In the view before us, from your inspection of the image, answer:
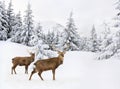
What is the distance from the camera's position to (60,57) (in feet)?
43.9

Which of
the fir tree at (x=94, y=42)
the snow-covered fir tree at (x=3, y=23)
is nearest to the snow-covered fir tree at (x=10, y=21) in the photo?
the snow-covered fir tree at (x=3, y=23)

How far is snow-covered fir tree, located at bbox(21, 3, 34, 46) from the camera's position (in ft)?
145

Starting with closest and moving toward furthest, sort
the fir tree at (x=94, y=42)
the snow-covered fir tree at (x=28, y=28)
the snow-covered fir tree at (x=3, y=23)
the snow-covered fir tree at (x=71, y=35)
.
A: the snow-covered fir tree at (x=28, y=28) < the snow-covered fir tree at (x=3, y=23) < the snow-covered fir tree at (x=71, y=35) < the fir tree at (x=94, y=42)

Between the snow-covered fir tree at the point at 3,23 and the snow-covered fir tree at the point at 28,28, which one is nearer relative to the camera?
the snow-covered fir tree at the point at 28,28

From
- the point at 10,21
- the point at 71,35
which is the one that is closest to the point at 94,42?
the point at 71,35

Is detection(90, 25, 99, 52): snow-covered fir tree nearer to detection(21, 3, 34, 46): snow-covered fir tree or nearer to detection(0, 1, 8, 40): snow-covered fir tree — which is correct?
detection(21, 3, 34, 46): snow-covered fir tree

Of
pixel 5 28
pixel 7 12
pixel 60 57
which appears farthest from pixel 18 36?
pixel 60 57

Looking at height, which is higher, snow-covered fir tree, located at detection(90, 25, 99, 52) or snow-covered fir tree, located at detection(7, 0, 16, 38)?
snow-covered fir tree, located at detection(7, 0, 16, 38)

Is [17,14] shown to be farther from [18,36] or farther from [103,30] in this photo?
[103,30]

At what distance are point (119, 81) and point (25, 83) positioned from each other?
4.29m

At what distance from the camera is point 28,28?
45188 millimetres

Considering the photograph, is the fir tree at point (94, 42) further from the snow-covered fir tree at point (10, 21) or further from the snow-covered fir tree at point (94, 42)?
the snow-covered fir tree at point (10, 21)

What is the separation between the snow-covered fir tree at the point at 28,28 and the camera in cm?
4431

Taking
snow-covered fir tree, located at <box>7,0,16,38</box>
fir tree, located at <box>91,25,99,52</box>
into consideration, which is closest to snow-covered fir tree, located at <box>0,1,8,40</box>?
snow-covered fir tree, located at <box>7,0,16,38</box>
